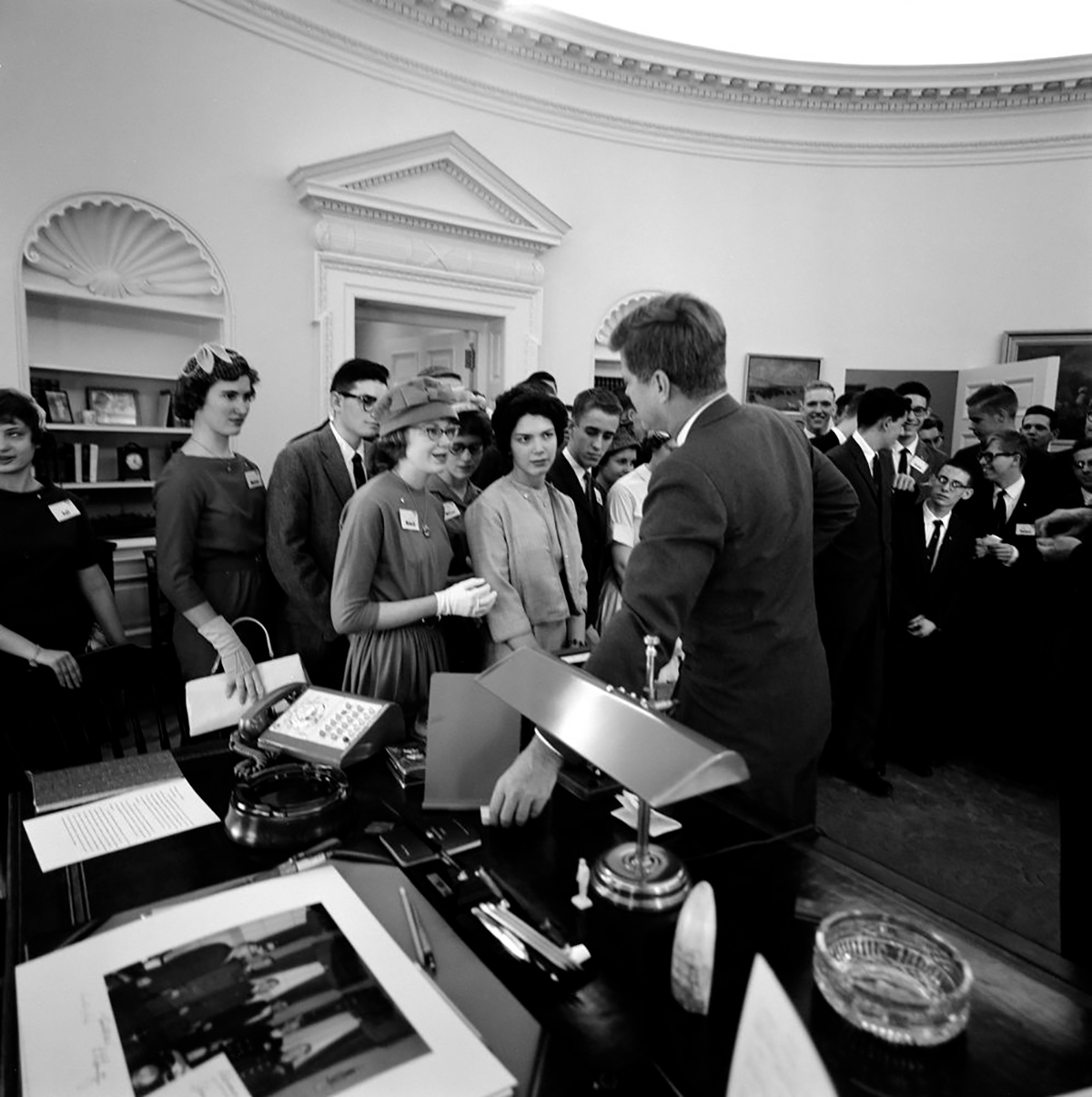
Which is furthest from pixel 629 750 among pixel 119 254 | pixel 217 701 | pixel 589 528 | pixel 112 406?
pixel 119 254

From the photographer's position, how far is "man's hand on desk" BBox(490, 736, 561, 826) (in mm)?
1265

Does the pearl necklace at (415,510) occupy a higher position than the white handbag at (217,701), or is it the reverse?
the pearl necklace at (415,510)

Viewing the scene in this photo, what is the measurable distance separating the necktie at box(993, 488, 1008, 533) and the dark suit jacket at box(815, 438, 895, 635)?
3.14 ft

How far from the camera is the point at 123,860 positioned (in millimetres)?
1181

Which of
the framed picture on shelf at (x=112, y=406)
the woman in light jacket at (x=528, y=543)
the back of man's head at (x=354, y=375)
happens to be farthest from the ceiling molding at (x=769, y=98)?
the woman in light jacket at (x=528, y=543)

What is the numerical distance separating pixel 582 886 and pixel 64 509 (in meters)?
2.45

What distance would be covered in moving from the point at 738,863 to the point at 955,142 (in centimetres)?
845

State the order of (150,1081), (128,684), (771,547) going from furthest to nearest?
(128,684) → (771,547) → (150,1081)

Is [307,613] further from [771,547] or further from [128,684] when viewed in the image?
[771,547]

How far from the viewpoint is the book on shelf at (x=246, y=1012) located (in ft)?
2.39

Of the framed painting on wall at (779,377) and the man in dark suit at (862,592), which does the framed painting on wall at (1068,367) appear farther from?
the man in dark suit at (862,592)

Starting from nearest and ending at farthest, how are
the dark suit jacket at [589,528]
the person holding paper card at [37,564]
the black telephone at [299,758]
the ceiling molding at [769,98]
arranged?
the black telephone at [299,758]
the person holding paper card at [37,564]
the dark suit jacket at [589,528]
the ceiling molding at [769,98]

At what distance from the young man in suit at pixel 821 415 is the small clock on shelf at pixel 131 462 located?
13.8 ft

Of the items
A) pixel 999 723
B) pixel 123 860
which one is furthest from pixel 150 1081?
pixel 999 723
